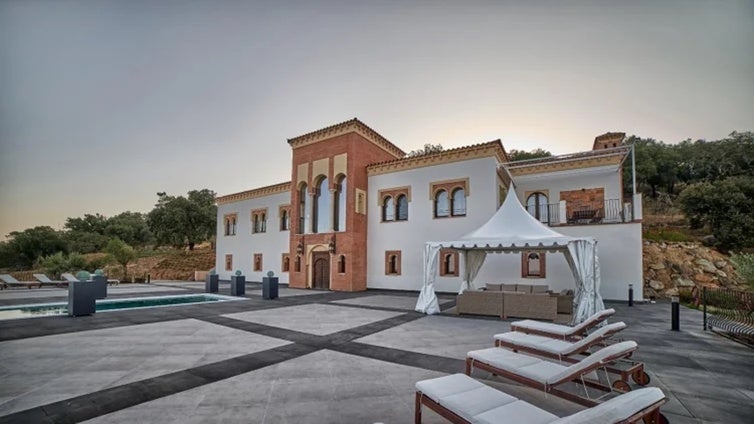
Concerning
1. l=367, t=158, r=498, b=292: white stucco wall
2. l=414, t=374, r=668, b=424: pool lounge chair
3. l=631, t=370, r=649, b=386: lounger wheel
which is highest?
l=367, t=158, r=498, b=292: white stucco wall

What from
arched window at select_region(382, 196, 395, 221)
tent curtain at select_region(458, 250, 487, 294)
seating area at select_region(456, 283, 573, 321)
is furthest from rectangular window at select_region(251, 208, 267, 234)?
seating area at select_region(456, 283, 573, 321)

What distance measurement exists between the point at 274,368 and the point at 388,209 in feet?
44.4

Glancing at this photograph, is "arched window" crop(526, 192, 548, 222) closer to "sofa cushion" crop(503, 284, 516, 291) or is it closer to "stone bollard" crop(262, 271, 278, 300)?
"sofa cushion" crop(503, 284, 516, 291)

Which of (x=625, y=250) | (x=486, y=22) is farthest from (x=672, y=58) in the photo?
(x=625, y=250)

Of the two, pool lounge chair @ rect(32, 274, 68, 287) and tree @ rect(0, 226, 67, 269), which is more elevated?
tree @ rect(0, 226, 67, 269)

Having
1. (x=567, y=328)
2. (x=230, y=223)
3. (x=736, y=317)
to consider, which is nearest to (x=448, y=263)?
(x=736, y=317)

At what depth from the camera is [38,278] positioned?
18828 millimetres

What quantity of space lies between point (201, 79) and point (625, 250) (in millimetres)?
17303

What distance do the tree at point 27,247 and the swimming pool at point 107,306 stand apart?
31.7 m

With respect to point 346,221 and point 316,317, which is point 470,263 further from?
point 346,221

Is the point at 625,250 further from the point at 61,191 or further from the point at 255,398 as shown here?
the point at 61,191

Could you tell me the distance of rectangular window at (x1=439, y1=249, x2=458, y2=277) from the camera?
15461mm

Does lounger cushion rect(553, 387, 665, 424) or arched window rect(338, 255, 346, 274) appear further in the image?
arched window rect(338, 255, 346, 274)

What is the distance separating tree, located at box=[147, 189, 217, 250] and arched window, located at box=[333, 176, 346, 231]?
22751 mm
